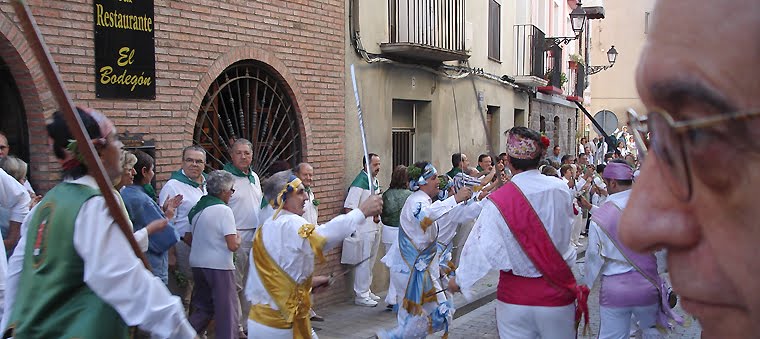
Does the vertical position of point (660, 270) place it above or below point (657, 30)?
below

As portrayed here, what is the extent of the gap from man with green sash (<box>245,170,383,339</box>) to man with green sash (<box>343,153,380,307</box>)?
446 cm

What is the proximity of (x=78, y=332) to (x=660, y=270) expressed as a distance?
4.29 meters

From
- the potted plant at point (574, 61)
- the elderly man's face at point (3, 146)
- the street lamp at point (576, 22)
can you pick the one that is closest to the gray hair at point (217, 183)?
the elderly man's face at point (3, 146)

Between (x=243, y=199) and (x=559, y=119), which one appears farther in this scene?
(x=559, y=119)

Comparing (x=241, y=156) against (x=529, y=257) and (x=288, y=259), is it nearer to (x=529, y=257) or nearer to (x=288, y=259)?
(x=288, y=259)

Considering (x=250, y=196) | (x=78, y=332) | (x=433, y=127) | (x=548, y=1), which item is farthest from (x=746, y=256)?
(x=548, y=1)

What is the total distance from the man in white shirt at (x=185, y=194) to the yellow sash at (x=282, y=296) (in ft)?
7.09

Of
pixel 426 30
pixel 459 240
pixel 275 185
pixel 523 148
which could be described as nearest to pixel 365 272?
pixel 459 240

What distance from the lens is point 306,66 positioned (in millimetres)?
9586

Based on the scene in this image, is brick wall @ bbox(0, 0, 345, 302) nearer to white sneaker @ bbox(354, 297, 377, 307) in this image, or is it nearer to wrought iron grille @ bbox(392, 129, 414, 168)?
white sneaker @ bbox(354, 297, 377, 307)

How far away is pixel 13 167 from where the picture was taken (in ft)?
19.7

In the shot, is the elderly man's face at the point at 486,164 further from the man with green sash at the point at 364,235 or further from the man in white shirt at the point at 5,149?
the man in white shirt at the point at 5,149

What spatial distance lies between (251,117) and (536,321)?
195 inches

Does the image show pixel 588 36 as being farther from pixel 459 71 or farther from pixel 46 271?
pixel 46 271
